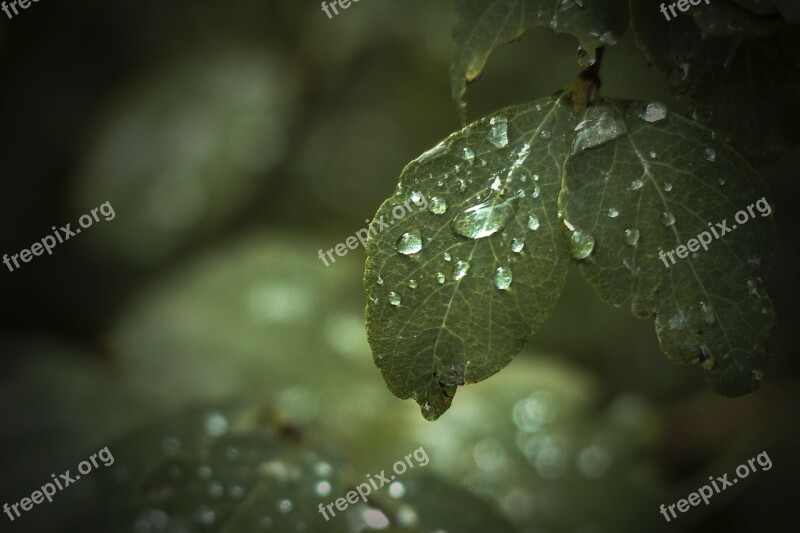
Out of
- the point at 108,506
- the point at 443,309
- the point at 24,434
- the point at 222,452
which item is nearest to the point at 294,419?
the point at 222,452

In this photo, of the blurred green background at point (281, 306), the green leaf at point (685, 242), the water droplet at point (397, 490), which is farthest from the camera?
the blurred green background at point (281, 306)

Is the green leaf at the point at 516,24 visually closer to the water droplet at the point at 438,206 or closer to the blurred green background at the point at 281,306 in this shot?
the water droplet at the point at 438,206

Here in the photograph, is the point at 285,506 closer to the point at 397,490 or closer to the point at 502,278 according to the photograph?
the point at 397,490

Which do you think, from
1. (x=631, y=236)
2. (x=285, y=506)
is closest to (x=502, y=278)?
(x=631, y=236)

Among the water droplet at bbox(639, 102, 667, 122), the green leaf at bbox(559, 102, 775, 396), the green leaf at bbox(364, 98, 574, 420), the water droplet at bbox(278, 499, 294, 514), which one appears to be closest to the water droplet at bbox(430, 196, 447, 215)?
the green leaf at bbox(364, 98, 574, 420)

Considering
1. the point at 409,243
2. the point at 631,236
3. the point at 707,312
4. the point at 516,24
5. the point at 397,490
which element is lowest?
the point at 397,490

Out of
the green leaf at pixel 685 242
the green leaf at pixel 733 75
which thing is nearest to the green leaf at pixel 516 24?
the green leaf at pixel 733 75

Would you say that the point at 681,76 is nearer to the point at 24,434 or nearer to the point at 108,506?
the point at 108,506
